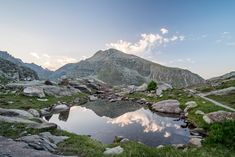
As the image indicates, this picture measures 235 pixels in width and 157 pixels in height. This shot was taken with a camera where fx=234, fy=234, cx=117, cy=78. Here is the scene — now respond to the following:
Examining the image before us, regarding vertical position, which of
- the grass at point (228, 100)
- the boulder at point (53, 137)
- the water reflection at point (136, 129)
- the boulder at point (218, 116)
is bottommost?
the water reflection at point (136, 129)

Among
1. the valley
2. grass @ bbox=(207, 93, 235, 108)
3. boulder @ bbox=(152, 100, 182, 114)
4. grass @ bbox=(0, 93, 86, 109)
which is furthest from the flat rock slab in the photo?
grass @ bbox=(207, 93, 235, 108)

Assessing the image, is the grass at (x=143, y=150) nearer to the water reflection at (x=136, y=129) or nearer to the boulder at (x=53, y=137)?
the boulder at (x=53, y=137)

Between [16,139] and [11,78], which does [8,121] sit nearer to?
[16,139]

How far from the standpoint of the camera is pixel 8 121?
92.3ft

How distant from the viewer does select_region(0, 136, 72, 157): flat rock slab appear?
17.7 meters

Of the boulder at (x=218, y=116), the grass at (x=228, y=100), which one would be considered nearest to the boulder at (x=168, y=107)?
the grass at (x=228, y=100)

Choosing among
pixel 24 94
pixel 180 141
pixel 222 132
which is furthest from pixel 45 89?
pixel 222 132

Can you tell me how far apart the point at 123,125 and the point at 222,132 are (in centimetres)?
2594

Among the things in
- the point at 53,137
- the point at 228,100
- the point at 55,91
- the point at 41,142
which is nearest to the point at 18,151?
the point at 41,142

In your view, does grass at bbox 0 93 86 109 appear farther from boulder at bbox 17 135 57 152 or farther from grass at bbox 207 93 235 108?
grass at bbox 207 93 235 108

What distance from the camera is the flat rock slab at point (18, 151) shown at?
696 inches

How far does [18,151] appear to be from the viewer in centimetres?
1856

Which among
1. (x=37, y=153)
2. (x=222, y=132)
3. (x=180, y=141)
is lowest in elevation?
(x=180, y=141)

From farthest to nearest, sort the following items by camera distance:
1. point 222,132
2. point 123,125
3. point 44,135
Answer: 1. point 123,125
2. point 44,135
3. point 222,132
